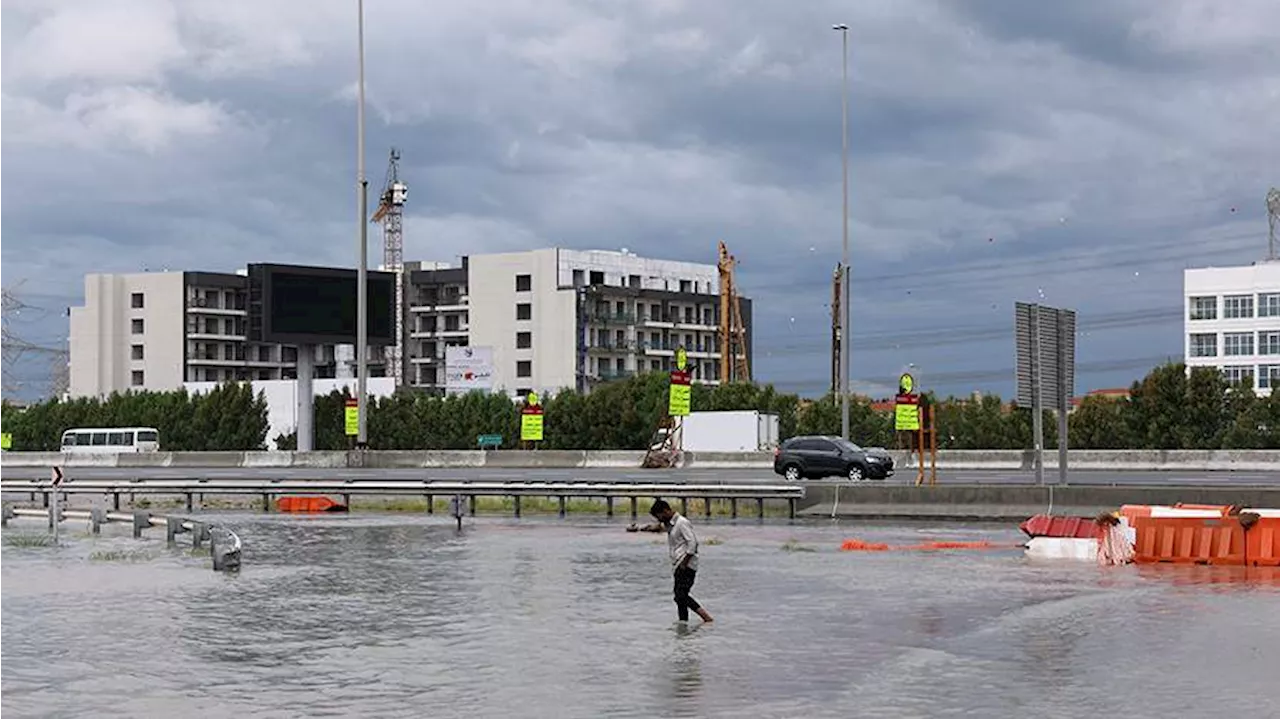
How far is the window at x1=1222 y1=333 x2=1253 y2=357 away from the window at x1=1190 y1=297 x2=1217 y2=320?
2.11 meters

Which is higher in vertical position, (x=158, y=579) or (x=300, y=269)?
(x=300, y=269)

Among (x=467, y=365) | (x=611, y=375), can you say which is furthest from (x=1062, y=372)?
(x=611, y=375)

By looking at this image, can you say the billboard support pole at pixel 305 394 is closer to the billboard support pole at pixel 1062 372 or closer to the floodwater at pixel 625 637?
the billboard support pole at pixel 1062 372

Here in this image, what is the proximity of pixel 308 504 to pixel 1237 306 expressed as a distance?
384 feet

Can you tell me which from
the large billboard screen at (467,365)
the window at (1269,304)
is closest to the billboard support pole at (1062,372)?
the large billboard screen at (467,365)

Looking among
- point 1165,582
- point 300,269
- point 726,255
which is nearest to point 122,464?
point 300,269

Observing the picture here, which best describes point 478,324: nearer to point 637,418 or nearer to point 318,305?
point 637,418

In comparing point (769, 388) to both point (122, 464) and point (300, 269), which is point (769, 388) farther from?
point (122, 464)

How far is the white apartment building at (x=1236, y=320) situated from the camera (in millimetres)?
145625

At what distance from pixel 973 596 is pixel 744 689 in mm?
8067

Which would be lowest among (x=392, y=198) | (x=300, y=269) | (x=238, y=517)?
(x=238, y=517)

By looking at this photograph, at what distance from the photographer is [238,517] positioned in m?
43.4

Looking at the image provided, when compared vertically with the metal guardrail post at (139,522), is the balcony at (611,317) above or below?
above

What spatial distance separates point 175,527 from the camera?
106 feet
